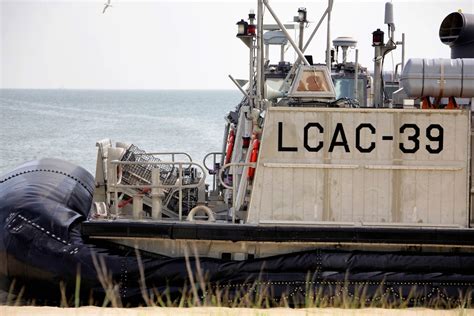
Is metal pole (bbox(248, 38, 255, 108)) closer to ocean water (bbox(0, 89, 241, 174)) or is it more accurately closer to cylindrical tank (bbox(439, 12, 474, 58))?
cylindrical tank (bbox(439, 12, 474, 58))

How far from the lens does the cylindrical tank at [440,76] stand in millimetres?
9766

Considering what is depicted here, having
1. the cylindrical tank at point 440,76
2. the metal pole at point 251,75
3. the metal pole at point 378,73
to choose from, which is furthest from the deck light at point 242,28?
the metal pole at point 378,73

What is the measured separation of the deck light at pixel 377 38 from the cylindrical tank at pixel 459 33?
1.66 m

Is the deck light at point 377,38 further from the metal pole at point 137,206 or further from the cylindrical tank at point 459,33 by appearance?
the metal pole at point 137,206

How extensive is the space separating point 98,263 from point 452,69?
3.85 meters

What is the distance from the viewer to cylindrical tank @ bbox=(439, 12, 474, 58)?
37.2 feet

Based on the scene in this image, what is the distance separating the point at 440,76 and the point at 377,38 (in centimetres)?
375

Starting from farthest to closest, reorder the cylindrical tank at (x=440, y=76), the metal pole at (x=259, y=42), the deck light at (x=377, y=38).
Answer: the deck light at (x=377, y=38) < the metal pole at (x=259, y=42) < the cylindrical tank at (x=440, y=76)

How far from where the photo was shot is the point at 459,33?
11.4 metres

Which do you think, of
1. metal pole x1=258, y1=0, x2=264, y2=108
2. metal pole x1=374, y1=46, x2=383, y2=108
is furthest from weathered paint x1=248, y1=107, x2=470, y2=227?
metal pole x1=374, y1=46, x2=383, y2=108

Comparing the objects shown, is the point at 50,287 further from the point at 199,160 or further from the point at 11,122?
the point at 11,122

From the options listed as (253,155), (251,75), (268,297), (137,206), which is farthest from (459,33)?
(137,206)

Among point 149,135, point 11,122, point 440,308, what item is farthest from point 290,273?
point 11,122

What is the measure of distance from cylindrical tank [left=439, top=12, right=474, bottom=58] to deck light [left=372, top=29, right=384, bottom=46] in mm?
1659
